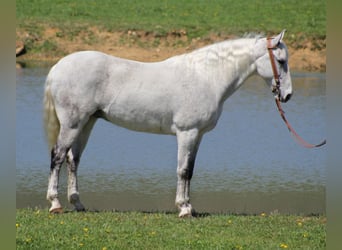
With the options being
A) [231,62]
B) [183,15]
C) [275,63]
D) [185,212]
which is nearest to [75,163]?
[185,212]

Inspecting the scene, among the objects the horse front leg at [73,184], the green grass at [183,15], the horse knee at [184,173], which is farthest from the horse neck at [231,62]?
the green grass at [183,15]

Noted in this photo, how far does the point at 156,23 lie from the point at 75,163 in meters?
→ 20.3

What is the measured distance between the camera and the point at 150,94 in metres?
8.02

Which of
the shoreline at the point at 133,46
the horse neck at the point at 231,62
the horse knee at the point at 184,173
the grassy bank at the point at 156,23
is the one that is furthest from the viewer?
the grassy bank at the point at 156,23

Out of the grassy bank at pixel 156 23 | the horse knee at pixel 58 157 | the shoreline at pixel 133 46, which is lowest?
the shoreline at pixel 133 46

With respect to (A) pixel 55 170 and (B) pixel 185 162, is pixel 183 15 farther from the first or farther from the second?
(A) pixel 55 170

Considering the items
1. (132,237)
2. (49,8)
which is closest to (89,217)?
(132,237)

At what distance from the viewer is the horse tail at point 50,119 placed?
813 cm

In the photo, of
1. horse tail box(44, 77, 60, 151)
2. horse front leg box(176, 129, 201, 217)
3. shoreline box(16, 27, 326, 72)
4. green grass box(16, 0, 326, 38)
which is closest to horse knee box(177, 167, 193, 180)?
horse front leg box(176, 129, 201, 217)

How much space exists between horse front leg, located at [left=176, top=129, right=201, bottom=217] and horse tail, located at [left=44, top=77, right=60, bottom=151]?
1330 mm

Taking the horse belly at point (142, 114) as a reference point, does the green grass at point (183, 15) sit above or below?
below

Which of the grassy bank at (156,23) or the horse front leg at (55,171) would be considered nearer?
the horse front leg at (55,171)

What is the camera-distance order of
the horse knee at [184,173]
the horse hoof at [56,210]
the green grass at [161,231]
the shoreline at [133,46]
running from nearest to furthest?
the green grass at [161,231] → the horse hoof at [56,210] → the horse knee at [184,173] → the shoreline at [133,46]

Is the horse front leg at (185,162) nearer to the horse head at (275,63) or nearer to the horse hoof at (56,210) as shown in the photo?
the horse head at (275,63)
